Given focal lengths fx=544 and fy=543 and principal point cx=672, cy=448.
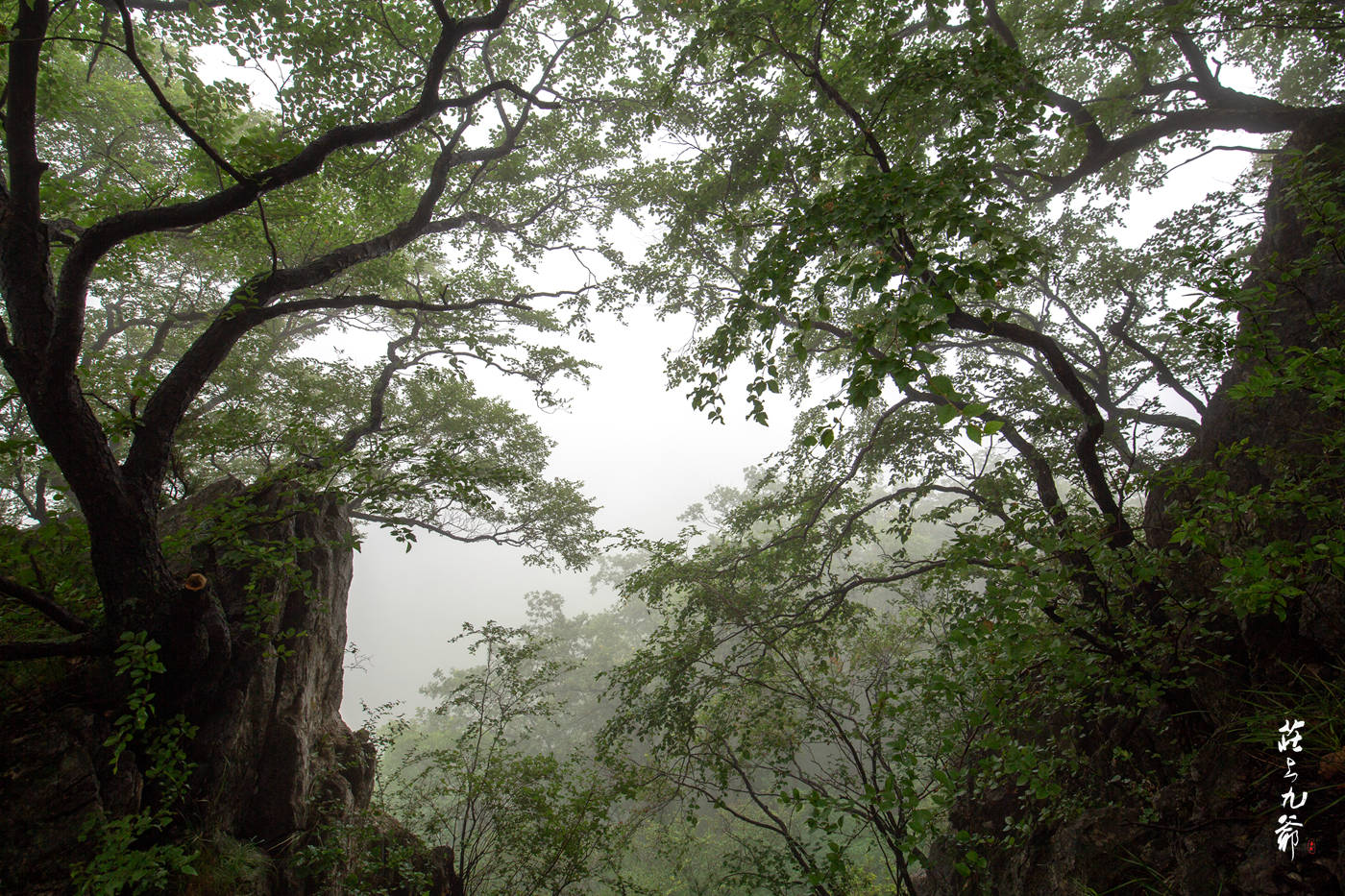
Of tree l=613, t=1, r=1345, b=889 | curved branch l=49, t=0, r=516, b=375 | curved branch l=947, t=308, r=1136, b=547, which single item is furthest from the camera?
curved branch l=947, t=308, r=1136, b=547

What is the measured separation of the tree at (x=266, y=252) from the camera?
3494mm

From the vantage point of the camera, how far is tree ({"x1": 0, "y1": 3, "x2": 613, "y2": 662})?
3.49m

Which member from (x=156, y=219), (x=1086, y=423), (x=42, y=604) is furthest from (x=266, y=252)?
(x=1086, y=423)

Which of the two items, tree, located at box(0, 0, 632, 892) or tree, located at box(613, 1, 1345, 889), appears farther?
tree, located at box(0, 0, 632, 892)

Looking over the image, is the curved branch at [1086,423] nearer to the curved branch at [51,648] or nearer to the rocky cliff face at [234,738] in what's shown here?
the rocky cliff face at [234,738]

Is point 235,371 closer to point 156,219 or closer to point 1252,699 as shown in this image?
point 156,219

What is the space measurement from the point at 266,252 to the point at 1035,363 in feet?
33.8

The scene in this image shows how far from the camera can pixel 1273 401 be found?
4.49 metres

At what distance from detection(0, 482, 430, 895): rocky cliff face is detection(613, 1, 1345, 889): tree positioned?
3567 millimetres

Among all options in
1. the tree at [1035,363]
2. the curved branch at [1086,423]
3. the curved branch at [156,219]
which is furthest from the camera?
the curved branch at [1086,423]

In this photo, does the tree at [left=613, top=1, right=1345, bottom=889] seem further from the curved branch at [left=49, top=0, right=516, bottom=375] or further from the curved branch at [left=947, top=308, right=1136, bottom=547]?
the curved branch at [left=49, top=0, right=516, bottom=375]

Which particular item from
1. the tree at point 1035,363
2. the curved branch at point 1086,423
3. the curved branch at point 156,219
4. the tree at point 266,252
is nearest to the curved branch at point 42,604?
the tree at point 266,252

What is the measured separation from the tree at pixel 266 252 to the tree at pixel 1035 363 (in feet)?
7.81

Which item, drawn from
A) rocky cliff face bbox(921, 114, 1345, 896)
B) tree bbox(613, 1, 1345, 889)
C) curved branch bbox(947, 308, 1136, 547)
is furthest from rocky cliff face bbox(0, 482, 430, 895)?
rocky cliff face bbox(921, 114, 1345, 896)
